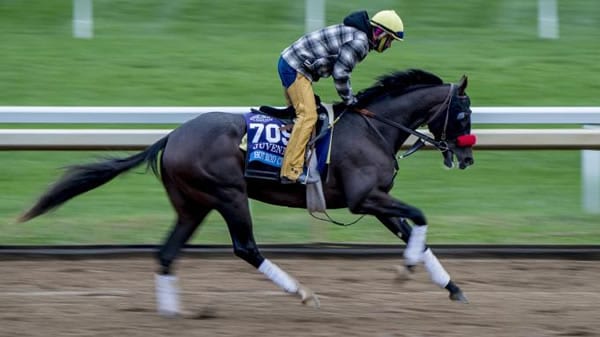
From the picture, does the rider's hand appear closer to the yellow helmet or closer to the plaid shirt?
the plaid shirt

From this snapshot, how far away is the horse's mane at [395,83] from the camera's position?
8617mm

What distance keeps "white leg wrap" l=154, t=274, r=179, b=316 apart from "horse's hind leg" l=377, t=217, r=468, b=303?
4.92 ft

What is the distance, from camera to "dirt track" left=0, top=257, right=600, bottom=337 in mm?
7641

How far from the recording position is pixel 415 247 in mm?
8164

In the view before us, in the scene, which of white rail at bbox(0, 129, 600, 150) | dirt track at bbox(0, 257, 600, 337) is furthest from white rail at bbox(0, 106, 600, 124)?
dirt track at bbox(0, 257, 600, 337)

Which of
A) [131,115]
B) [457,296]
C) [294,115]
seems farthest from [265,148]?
[131,115]

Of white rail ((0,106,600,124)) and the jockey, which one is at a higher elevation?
the jockey

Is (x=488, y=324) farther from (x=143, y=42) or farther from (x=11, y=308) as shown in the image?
(x=143, y=42)

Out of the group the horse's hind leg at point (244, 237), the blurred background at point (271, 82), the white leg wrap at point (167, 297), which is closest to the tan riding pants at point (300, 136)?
the horse's hind leg at point (244, 237)

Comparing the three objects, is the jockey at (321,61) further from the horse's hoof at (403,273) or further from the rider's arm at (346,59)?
the horse's hoof at (403,273)

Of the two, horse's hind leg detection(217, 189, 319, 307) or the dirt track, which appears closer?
the dirt track

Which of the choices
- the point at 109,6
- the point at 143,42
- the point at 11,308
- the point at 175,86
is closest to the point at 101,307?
the point at 11,308

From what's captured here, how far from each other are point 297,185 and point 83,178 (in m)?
1.48

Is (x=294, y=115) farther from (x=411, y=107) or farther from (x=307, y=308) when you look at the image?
(x=307, y=308)
